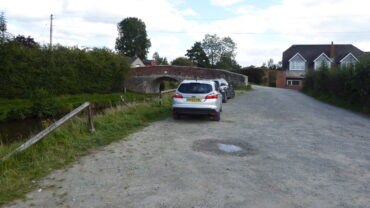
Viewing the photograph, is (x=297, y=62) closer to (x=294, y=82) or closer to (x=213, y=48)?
(x=294, y=82)

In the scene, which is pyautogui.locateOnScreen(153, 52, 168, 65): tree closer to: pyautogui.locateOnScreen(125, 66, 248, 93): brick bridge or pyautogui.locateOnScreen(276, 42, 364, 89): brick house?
pyautogui.locateOnScreen(276, 42, 364, 89): brick house

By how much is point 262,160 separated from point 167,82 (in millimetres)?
46246

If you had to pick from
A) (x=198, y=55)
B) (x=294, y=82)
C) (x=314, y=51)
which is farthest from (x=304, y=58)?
(x=198, y=55)

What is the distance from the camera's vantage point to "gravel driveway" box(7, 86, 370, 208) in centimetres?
394

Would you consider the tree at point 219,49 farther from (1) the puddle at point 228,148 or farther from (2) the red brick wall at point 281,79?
(1) the puddle at point 228,148

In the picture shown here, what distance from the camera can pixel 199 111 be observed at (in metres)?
9.69

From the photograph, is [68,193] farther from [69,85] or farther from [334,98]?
[69,85]

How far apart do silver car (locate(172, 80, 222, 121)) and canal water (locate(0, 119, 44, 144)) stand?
722cm

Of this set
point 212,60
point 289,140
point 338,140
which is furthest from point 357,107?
point 212,60

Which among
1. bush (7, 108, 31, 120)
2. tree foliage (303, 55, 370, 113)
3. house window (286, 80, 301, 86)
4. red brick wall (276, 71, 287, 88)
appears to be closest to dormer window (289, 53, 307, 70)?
red brick wall (276, 71, 287, 88)

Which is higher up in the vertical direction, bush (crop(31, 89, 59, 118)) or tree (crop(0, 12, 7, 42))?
tree (crop(0, 12, 7, 42))

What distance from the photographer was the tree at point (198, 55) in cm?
7950

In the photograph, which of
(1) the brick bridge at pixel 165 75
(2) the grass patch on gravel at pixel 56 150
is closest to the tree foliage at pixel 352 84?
(2) the grass patch on gravel at pixel 56 150

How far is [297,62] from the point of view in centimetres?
4991
